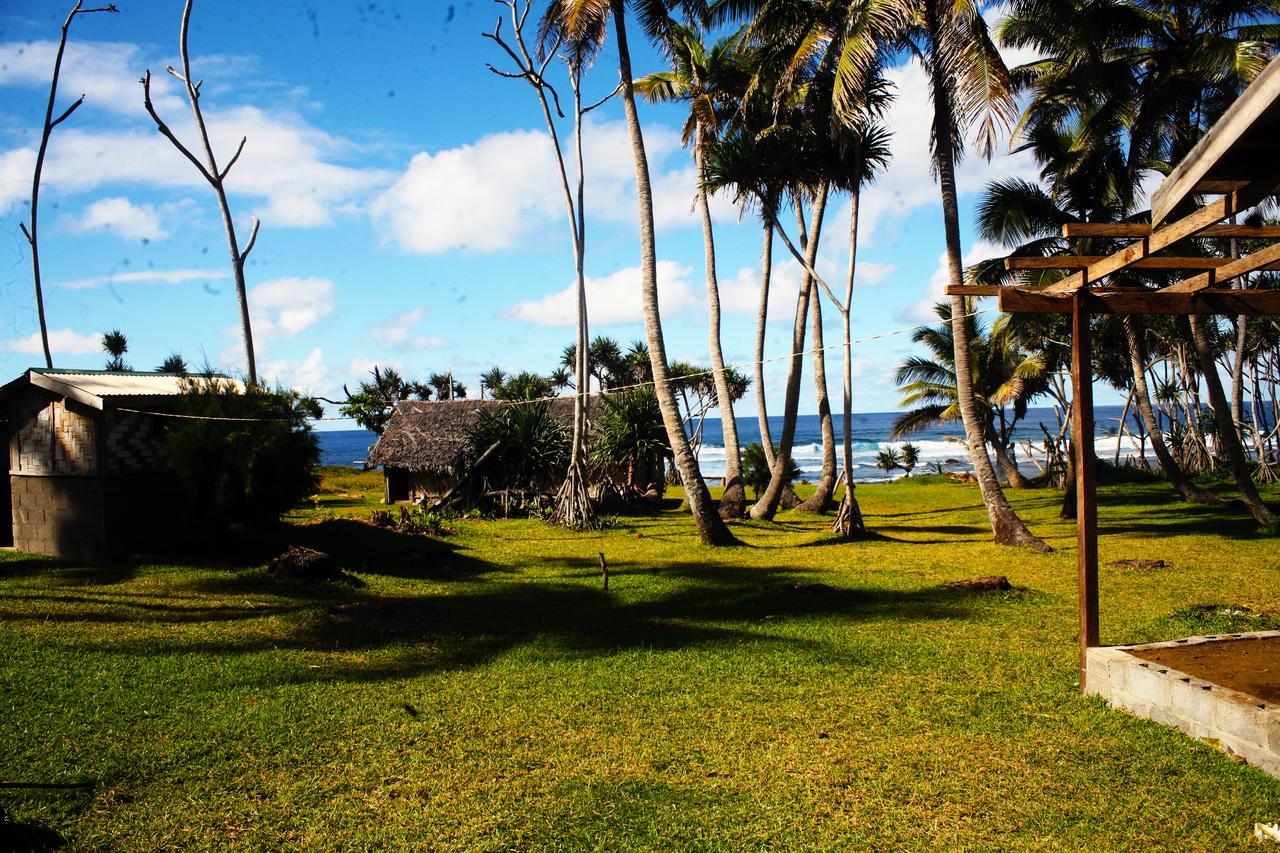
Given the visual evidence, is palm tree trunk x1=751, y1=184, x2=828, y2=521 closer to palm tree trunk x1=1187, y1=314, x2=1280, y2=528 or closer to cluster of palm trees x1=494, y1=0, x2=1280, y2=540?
cluster of palm trees x1=494, y1=0, x2=1280, y2=540

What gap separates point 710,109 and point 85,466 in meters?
13.9

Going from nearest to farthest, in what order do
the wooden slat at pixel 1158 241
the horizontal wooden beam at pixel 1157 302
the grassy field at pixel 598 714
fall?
the grassy field at pixel 598 714, the wooden slat at pixel 1158 241, the horizontal wooden beam at pixel 1157 302

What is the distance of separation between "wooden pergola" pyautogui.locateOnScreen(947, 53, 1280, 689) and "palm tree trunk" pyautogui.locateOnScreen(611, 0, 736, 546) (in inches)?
318

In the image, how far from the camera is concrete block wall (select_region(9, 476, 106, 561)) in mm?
11438

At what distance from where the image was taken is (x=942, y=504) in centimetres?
2258

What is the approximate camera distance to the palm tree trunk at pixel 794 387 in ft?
60.0

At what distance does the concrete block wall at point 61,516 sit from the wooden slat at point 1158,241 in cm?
1159

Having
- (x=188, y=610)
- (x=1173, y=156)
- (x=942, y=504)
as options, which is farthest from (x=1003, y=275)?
(x=188, y=610)

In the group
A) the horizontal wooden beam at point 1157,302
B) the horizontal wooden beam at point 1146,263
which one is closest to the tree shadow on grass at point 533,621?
the horizontal wooden beam at point 1157,302

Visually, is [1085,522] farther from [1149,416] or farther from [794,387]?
[1149,416]

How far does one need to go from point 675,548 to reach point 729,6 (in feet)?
40.5

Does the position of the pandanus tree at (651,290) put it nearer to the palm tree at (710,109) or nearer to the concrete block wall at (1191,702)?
the palm tree at (710,109)

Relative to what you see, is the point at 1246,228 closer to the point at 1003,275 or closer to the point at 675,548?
the point at 675,548

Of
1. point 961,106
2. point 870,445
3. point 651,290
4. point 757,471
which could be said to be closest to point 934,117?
point 961,106
